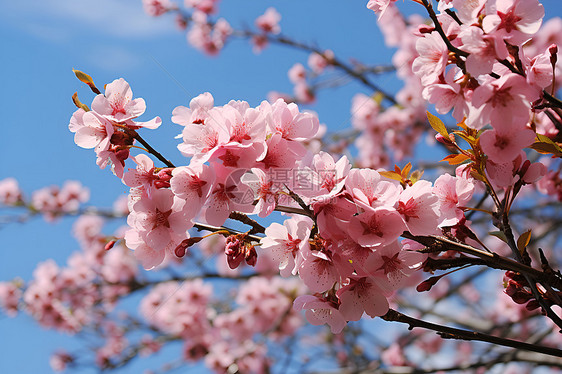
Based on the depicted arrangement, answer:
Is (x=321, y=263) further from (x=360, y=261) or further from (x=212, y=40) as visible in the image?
(x=212, y=40)

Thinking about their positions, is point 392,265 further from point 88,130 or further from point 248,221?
point 88,130

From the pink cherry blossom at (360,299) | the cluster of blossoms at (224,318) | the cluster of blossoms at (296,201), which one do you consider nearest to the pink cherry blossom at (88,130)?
the cluster of blossoms at (296,201)

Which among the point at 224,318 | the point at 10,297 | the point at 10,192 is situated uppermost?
the point at 10,192

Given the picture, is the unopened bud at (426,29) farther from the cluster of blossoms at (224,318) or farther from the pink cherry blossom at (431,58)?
the cluster of blossoms at (224,318)

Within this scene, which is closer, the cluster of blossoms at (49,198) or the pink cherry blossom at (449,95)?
the pink cherry blossom at (449,95)

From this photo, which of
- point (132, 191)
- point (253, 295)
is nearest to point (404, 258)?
point (132, 191)

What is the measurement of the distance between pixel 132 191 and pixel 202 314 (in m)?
4.16

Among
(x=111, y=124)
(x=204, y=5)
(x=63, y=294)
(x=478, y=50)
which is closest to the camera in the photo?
(x=478, y=50)

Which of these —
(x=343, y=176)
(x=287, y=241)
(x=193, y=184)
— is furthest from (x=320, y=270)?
(x=193, y=184)

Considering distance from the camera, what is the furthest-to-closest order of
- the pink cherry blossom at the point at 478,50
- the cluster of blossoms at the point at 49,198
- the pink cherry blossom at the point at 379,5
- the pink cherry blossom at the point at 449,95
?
the cluster of blossoms at the point at 49,198 → the pink cherry blossom at the point at 379,5 → the pink cherry blossom at the point at 449,95 → the pink cherry blossom at the point at 478,50

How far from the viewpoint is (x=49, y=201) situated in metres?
4.99

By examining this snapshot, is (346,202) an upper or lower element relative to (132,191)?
lower

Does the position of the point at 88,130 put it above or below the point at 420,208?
above

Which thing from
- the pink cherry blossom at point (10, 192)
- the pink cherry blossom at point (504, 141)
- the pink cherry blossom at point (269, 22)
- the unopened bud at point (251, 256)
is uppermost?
the pink cherry blossom at point (269, 22)
